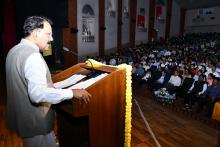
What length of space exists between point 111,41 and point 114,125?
961cm

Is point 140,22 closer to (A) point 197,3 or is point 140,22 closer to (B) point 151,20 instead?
(B) point 151,20

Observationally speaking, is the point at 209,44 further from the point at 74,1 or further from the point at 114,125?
the point at 114,125

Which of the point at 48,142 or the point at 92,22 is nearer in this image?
the point at 48,142

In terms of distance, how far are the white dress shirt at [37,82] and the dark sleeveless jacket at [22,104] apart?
1.6 inches

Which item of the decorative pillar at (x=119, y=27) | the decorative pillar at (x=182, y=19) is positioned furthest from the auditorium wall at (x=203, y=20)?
the decorative pillar at (x=119, y=27)

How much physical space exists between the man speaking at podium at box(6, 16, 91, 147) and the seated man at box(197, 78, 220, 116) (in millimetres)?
3441

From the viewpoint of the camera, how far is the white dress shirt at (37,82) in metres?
1.12

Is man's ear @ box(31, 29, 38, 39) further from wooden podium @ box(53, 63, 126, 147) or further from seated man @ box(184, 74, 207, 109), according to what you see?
seated man @ box(184, 74, 207, 109)

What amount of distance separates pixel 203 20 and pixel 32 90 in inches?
604

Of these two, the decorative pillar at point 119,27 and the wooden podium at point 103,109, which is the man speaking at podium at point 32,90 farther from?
the decorative pillar at point 119,27

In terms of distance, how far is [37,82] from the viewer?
1.12 m

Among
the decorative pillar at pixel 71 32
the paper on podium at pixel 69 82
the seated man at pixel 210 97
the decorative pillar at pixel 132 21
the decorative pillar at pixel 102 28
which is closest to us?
the paper on podium at pixel 69 82

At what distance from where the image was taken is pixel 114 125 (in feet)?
5.32

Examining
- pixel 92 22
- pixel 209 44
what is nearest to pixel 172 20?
pixel 209 44
